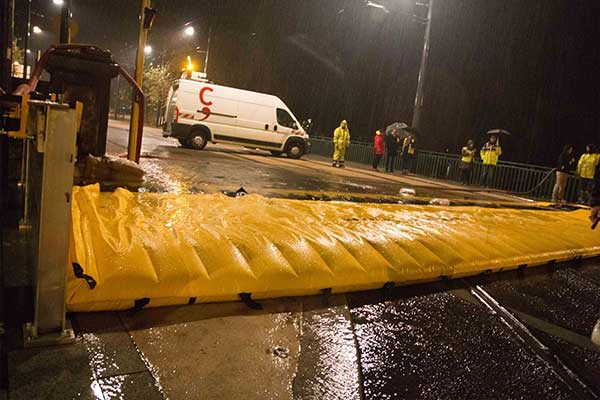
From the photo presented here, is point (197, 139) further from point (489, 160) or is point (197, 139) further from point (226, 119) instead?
point (489, 160)

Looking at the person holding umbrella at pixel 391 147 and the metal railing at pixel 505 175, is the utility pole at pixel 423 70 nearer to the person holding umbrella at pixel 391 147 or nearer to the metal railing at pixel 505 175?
the person holding umbrella at pixel 391 147

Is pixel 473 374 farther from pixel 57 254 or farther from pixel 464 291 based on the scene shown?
pixel 57 254

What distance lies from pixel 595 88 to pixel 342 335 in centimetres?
3033

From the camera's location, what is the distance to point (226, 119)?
17859mm

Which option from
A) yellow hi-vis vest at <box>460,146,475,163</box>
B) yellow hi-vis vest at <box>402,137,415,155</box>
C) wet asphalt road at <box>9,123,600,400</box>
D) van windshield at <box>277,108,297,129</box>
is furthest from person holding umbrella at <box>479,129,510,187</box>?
wet asphalt road at <box>9,123,600,400</box>

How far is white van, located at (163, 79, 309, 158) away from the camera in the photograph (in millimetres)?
17109

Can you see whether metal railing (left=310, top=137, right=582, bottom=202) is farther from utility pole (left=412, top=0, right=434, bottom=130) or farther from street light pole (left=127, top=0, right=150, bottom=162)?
street light pole (left=127, top=0, right=150, bottom=162)

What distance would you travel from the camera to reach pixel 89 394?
6.53 feet

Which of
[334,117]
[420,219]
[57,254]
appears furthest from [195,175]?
[334,117]

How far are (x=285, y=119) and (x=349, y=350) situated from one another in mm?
16949

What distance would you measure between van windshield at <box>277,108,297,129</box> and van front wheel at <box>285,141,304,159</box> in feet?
2.41

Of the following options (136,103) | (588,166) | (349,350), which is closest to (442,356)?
(349,350)

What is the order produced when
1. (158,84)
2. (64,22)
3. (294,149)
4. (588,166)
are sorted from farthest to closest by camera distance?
1. (158,84)
2. (294,149)
3. (588,166)
4. (64,22)

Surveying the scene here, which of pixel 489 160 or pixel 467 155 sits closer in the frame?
pixel 489 160
